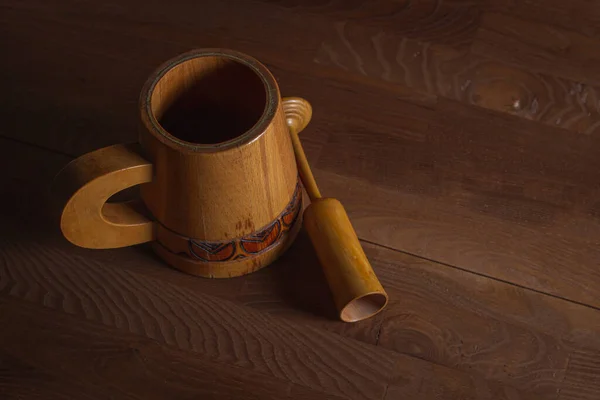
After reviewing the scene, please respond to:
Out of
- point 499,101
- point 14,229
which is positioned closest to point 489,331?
point 499,101

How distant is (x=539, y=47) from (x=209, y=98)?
1.13 ft

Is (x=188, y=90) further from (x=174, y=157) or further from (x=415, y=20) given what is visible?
(x=415, y=20)

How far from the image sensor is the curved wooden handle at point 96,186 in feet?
1.62

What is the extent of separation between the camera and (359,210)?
63cm

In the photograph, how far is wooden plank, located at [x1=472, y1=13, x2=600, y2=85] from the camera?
2.37ft

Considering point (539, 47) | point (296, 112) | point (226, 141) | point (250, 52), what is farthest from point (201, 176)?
point (539, 47)

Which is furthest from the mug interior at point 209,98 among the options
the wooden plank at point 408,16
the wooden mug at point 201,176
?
the wooden plank at point 408,16

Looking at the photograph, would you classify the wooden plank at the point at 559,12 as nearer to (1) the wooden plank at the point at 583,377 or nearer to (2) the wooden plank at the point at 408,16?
(2) the wooden plank at the point at 408,16

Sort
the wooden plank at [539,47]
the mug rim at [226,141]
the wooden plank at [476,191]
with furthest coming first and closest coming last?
1. the wooden plank at [539,47]
2. the wooden plank at [476,191]
3. the mug rim at [226,141]

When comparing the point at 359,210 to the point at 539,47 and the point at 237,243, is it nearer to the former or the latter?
the point at 237,243

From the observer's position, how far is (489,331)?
22.7 inches

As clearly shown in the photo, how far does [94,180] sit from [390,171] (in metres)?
0.26

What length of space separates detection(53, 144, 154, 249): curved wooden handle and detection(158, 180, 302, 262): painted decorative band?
0.04 metres

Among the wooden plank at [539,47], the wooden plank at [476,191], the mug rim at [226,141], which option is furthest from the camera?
the wooden plank at [539,47]
